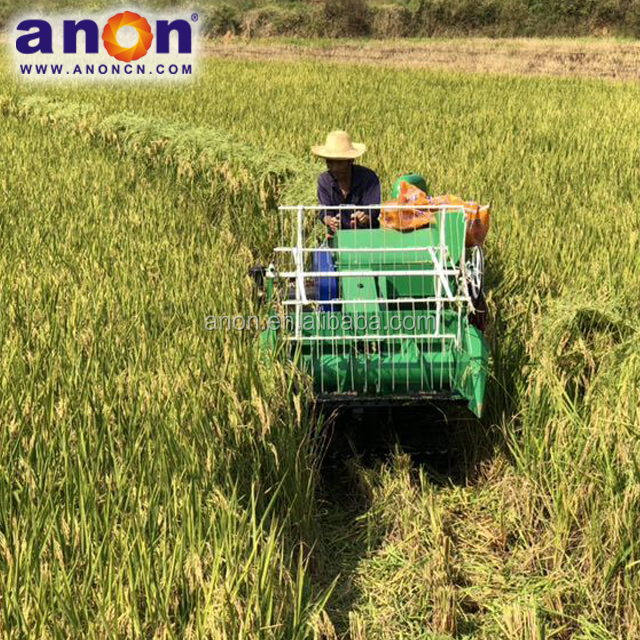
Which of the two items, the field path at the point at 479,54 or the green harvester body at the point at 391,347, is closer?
the green harvester body at the point at 391,347

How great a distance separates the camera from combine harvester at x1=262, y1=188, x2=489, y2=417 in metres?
2.70

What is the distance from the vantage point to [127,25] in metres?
32.8

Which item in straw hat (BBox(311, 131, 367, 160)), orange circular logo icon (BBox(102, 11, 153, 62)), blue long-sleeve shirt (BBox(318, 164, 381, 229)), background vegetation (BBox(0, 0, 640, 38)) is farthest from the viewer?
background vegetation (BBox(0, 0, 640, 38))

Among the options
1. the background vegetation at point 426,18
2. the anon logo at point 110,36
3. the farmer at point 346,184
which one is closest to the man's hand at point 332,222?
the farmer at point 346,184

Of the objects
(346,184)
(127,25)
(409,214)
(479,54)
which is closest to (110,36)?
(127,25)

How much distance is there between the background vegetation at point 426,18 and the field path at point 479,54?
429cm

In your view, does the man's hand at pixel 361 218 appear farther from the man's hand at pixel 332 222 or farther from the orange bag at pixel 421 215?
the orange bag at pixel 421 215

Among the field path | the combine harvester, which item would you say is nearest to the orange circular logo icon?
the field path

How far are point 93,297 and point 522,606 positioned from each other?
200cm

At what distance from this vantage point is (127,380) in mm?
2438

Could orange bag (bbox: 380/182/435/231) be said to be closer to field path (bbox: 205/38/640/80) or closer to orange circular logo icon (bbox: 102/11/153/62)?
field path (bbox: 205/38/640/80)

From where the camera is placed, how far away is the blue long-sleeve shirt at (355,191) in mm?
4094

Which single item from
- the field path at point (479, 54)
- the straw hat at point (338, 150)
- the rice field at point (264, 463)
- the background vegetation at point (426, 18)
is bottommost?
the rice field at point (264, 463)

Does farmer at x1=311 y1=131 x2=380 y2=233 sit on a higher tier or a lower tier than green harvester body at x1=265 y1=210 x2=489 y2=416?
higher
